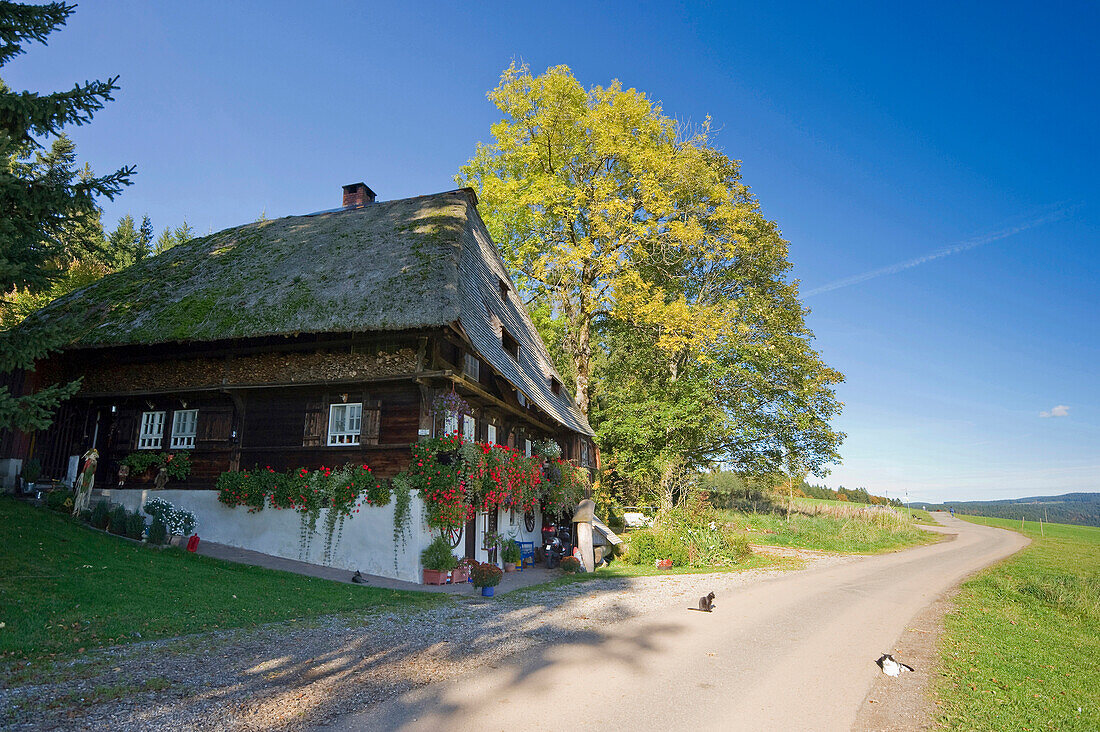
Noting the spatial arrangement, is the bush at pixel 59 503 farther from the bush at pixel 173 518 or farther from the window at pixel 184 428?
the window at pixel 184 428

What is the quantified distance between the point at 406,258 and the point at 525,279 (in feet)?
42.7

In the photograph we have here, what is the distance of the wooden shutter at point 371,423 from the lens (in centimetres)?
1502

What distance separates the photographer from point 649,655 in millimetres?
8398

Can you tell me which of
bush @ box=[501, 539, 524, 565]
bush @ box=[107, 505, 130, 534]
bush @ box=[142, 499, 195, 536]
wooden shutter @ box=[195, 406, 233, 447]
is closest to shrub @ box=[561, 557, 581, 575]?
bush @ box=[501, 539, 524, 565]

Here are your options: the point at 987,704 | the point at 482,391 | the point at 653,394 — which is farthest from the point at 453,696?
the point at 653,394

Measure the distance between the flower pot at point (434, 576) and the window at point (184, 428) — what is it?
7958 millimetres

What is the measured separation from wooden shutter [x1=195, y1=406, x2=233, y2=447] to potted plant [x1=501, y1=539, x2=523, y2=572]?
8.31m

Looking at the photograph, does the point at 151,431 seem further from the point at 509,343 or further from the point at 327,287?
the point at 509,343

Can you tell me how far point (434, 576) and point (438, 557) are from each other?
1.38ft

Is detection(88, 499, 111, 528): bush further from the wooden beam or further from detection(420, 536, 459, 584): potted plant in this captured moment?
detection(420, 536, 459, 584): potted plant

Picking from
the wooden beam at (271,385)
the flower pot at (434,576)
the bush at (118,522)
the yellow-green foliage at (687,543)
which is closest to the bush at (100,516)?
the bush at (118,522)

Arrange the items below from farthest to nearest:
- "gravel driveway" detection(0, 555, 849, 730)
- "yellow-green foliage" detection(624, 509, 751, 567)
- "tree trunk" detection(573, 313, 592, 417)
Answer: "tree trunk" detection(573, 313, 592, 417) → "yellow-green foliage" detection(624, 509, 751, 567) → "gravel driveway" detection(0, 555, 849, 730)

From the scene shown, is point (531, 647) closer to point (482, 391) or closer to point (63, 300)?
point (482, 391)

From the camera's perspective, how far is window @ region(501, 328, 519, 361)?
18445 millimetres
